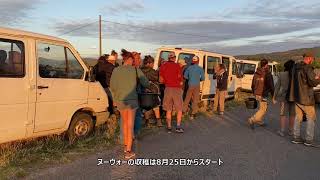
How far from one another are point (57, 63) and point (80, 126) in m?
1.46

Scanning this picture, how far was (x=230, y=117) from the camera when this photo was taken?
47.9 ft

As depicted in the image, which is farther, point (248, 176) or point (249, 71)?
point (249, 71)

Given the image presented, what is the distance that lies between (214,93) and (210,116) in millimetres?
2881

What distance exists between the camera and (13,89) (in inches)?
306

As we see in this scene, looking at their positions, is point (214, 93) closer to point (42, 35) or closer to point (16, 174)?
point (42, 35)

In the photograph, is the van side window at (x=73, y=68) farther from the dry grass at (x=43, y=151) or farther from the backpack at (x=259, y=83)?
the backpack at (x=259, y=83)

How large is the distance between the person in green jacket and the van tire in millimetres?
1458

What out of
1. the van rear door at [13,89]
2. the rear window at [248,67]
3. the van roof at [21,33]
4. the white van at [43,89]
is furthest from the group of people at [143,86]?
the rear window at [248,67]

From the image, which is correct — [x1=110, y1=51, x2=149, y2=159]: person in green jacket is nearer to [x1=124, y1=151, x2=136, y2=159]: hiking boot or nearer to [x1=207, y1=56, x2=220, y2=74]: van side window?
[x1=124, y1=151, x2=136, y2=159]: hiking boot

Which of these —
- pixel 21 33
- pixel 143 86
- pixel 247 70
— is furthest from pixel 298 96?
pixel 247 70

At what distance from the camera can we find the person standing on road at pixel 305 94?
9.61m

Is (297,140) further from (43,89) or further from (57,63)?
(43,89)

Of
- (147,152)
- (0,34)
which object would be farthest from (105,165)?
(0,34)

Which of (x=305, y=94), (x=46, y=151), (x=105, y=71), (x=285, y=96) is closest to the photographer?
(x=46, y=151)
